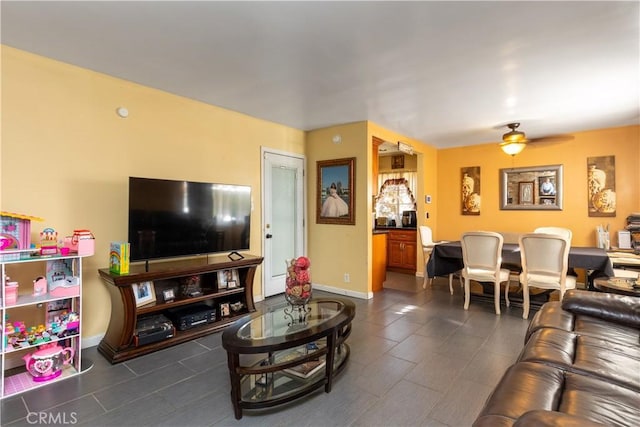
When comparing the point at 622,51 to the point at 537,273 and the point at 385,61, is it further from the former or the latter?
the point at 537,273

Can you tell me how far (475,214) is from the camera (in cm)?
600

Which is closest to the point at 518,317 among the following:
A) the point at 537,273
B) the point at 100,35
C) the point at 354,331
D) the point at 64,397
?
the point at 537,273

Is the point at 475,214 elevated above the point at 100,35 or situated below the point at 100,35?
below

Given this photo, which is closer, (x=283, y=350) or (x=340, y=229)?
(x=283, y=350)

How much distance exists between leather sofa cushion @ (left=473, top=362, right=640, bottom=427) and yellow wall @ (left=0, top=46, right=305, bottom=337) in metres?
3.24

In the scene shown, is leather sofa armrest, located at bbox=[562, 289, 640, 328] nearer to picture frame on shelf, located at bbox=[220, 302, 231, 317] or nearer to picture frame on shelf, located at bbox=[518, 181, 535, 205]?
picture frame on shelf, located at bbox=[220, 302, 231, 317]

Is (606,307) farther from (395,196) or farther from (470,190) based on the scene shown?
(395,196)

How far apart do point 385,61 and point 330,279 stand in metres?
3.18

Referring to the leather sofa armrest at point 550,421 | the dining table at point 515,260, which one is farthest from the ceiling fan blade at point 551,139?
the leather sofa armrest at point 550,421

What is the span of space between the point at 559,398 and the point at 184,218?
3076mm

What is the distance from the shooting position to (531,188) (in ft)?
17.8

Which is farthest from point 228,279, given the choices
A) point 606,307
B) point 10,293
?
point 606,307

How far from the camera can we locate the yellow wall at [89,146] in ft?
8.27

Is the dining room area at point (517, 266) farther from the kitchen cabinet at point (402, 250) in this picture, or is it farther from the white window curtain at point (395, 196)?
the white window curtain at point (395, 196)
